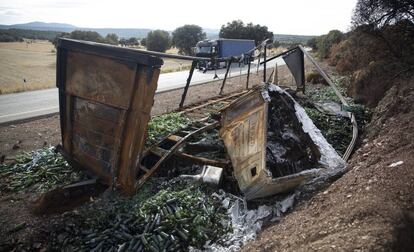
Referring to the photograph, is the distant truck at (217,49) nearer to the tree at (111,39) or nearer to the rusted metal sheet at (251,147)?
the rusted metal sheet at (251,147)

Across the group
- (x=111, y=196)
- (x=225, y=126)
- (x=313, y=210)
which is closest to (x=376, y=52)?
(x=225, y=126)

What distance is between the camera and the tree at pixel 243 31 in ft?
181

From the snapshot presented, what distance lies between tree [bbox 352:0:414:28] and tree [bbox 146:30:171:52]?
46.0 meters

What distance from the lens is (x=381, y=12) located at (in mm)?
14195

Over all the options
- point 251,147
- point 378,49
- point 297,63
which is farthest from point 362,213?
point 378,49

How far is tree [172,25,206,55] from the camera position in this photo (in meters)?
54.2

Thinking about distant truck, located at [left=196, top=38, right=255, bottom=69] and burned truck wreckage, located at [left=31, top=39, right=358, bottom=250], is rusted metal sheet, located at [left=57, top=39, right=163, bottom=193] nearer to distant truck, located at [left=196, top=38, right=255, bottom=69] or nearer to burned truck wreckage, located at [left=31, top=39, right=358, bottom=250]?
burned truck wreckage, located at [left=31, top=39, right=358, bottom=250]

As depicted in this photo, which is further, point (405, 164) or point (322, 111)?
point (322, 111)

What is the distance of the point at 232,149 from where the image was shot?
543 cm

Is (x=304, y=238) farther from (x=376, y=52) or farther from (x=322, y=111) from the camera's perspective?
(x=376, y=52)

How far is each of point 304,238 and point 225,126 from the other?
2.85m

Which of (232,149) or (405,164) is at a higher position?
(405,164)

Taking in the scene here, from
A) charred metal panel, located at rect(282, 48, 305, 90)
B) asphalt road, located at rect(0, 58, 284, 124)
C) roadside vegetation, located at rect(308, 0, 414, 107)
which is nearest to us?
roadside vegetation, located at rect(308, 0, 414, 107)

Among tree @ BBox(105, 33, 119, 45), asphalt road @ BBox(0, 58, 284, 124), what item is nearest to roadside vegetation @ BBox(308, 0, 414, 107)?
asphalt road @ BBox(0, 58, 284, 124)
